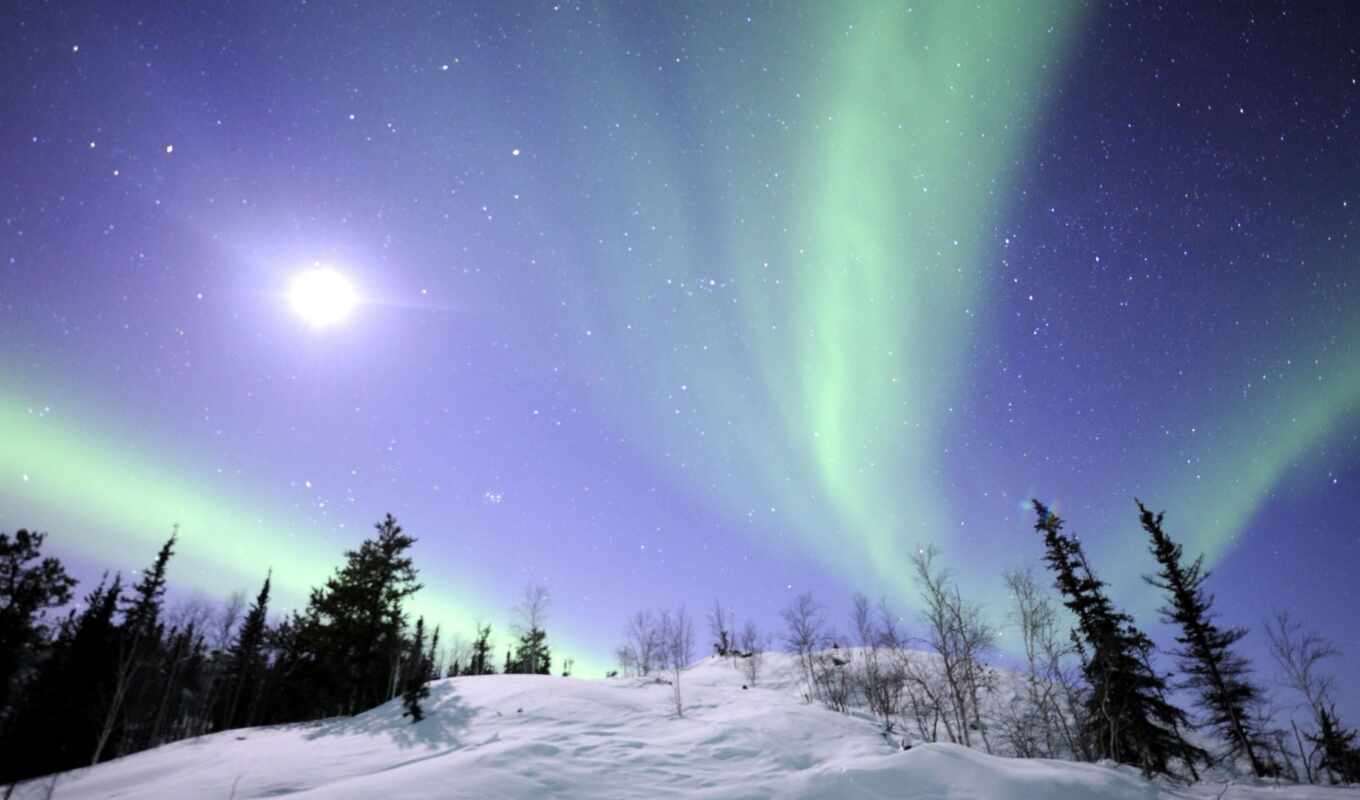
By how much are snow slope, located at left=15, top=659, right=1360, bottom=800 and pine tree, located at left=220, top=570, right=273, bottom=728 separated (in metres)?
19.8

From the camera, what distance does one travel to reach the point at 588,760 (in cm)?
1480

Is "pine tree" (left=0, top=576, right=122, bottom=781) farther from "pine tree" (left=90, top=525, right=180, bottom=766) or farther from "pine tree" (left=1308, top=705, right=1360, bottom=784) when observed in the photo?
"pine tree" (left=1308, top=705, right=1360, bottom=784)

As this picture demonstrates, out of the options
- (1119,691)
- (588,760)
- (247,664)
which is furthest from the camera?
(247,664)

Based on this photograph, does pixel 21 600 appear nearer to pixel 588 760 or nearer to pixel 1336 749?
pixel 588 760

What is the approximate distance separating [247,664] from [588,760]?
44.3m

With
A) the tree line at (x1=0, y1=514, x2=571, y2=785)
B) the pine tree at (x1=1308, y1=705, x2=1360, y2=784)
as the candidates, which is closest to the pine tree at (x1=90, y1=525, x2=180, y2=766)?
the tree line at (x1=0, y1=514, x2=571, y2=785)

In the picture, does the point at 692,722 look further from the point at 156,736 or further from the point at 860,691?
the point at 156,736

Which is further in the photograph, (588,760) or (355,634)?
(355,634)

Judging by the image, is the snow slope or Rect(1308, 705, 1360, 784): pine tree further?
Rect(1308, 705, 1360, 784): pine tree

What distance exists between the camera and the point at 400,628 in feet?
109

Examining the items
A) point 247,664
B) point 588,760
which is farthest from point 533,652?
point 588,760

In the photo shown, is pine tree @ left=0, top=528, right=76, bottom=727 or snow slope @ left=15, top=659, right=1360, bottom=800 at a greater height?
pine tree @ left=0, top=528, right=76, bottom=727

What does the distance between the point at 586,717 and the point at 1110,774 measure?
1721 centimetres

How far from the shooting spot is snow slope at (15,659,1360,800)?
10.4 m
